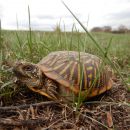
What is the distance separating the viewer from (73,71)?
2230 millimetres

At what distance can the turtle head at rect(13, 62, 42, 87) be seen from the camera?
2.14m

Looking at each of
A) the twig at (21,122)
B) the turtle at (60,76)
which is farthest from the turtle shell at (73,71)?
the twig at (21,122)

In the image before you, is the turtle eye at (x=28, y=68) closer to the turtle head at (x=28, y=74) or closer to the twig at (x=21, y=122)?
the turtle head at (x=28, y=74)

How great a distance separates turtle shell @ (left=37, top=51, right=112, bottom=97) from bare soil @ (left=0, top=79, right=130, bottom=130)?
136 mm

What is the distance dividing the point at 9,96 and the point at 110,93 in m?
0.94

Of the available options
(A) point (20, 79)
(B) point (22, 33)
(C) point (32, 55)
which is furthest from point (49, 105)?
(B) point (22, 33)

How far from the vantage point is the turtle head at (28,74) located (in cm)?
214

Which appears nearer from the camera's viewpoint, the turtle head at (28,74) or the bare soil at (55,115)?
the bare soil at (55,115)

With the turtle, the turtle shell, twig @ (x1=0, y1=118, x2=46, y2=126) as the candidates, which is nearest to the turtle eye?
the turtle

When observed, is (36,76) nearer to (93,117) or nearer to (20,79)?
(20,79)

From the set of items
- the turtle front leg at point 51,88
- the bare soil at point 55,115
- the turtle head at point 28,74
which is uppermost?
the turtle head at point 28,74

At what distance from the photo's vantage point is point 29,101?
7.24ft

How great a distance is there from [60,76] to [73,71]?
106 mm

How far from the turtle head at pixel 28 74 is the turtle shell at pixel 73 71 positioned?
7 cm
